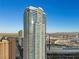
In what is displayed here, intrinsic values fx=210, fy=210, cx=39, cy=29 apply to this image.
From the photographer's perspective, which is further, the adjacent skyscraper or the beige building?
the adjacent skyscraper

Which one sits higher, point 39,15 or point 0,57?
point 39,15

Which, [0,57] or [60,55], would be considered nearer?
[0,57]

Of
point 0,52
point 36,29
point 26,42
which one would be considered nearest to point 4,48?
point 0,52

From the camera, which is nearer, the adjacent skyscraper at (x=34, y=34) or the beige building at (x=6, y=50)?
the beige building at (x=6, y=50)

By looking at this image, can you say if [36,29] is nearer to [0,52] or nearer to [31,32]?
[31,32]

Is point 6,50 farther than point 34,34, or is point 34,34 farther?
point 34,34

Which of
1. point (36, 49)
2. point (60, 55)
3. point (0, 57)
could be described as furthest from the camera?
point (60, 55)

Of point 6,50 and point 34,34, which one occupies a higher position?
point 34,34

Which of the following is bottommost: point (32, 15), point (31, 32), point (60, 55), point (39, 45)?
point (60, 55)
